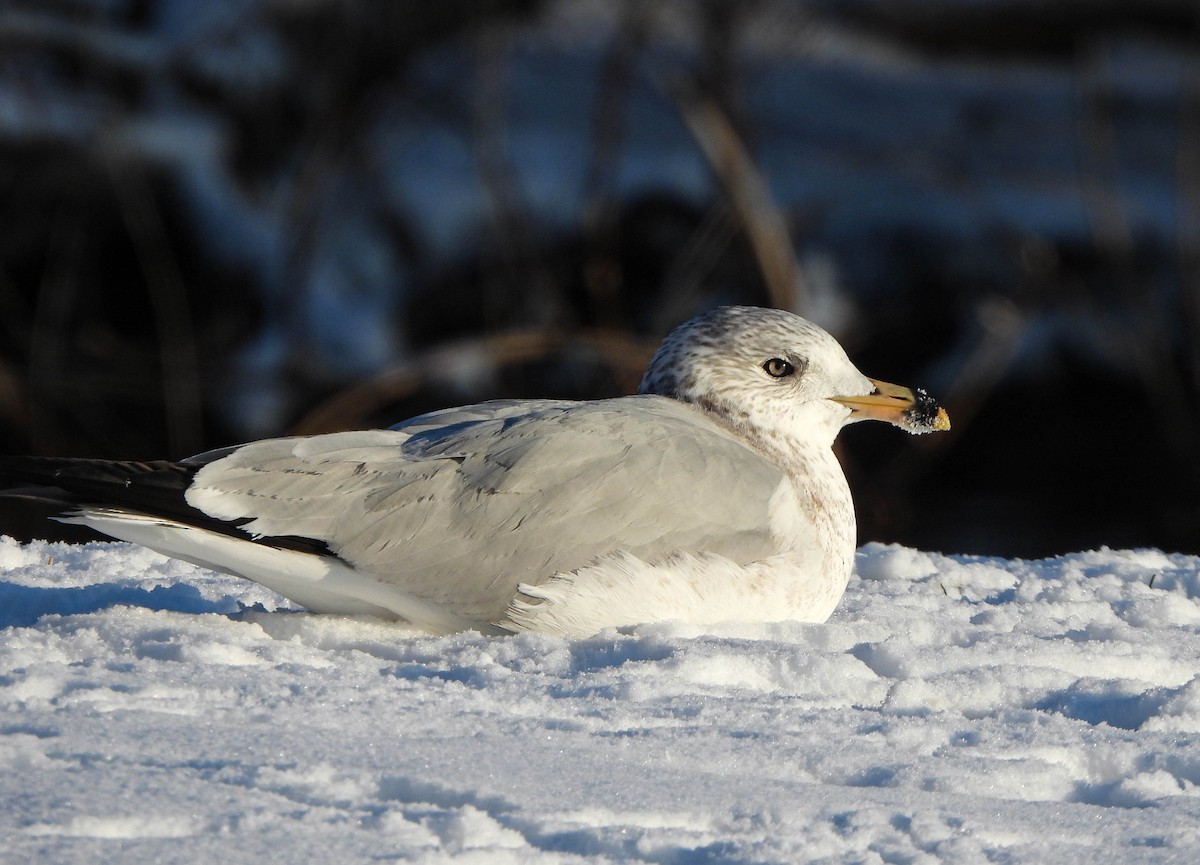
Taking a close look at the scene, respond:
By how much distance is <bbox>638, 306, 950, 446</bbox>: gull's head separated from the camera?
141 inches

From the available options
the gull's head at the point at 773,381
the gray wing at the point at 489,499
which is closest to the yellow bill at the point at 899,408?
the gull's head at the point at 773,381

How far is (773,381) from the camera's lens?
11.8 ft

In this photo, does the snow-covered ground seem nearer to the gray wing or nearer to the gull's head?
the gray wing

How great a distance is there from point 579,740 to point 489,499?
0.72m

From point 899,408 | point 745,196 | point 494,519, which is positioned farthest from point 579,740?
point 745,196

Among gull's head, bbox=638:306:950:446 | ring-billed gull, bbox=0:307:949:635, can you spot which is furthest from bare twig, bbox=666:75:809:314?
ring-billed gull, bbox=0:307:949:635

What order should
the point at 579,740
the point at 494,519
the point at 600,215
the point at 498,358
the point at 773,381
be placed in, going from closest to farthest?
the point at 579,740
the point at 494,519
the point at 773,381
the point at 498,358
the point at 600,215

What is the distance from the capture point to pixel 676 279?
8219mm

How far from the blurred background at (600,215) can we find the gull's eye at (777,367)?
4.46m

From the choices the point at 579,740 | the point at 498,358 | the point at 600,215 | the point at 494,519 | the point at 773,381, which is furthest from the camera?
the point at 600,215

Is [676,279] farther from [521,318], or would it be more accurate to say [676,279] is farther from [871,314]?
[871,314]

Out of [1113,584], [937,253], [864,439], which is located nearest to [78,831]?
[1113,584]

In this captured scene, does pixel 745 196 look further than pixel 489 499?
Yes

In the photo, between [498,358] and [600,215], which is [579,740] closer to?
[498,358]
